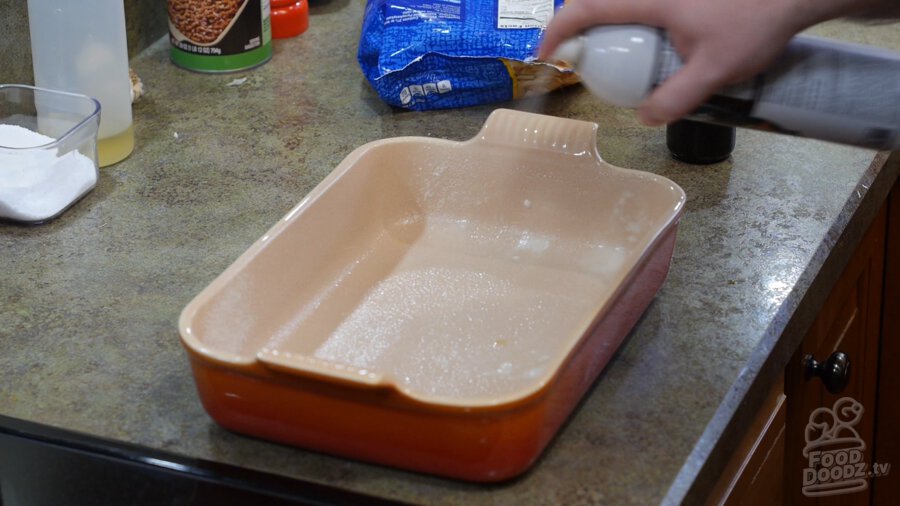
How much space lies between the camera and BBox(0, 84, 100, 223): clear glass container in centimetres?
91

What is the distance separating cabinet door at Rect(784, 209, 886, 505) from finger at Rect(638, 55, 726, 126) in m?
0.35

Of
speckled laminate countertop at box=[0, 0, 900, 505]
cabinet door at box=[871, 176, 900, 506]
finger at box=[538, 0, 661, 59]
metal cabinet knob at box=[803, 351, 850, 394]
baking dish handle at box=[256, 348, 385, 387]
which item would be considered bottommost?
cabinet door at box=[871, 176, 900, 506]

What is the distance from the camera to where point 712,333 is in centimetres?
81

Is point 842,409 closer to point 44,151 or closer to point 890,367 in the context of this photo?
point 890,367

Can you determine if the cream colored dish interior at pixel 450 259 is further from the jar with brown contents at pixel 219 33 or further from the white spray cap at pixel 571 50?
the jar with brown contents at pixel 219 33

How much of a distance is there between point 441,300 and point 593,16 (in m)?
0.25

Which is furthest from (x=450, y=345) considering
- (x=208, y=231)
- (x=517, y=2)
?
(x=517, y=2)

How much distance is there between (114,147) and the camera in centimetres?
103

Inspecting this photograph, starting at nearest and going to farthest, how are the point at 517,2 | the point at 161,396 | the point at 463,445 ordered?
the point at 463,445, the point at 161,396, the point at 517,2

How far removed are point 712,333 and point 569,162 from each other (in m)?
0.18

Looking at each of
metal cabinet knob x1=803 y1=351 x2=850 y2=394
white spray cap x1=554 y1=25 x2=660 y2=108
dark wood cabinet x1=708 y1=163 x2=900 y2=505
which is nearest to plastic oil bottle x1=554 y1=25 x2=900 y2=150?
white spray cap x1=554 y1=25 x2=660 y2=108

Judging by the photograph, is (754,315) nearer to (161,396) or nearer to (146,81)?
Answer: (161,396)

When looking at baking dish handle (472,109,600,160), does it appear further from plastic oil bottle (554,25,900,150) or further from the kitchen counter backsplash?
the kitchen counter backsplash

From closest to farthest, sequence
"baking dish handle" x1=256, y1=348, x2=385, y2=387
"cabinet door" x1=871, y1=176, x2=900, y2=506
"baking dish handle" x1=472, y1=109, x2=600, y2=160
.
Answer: "baking dish handle" x1=256, y1=348, x2=385, y2=387
"baking dish handle" x1=472, y1=109, x2=600, y2=160
"cabinet door" x1=871, y1=176, x2=900, y2=506
